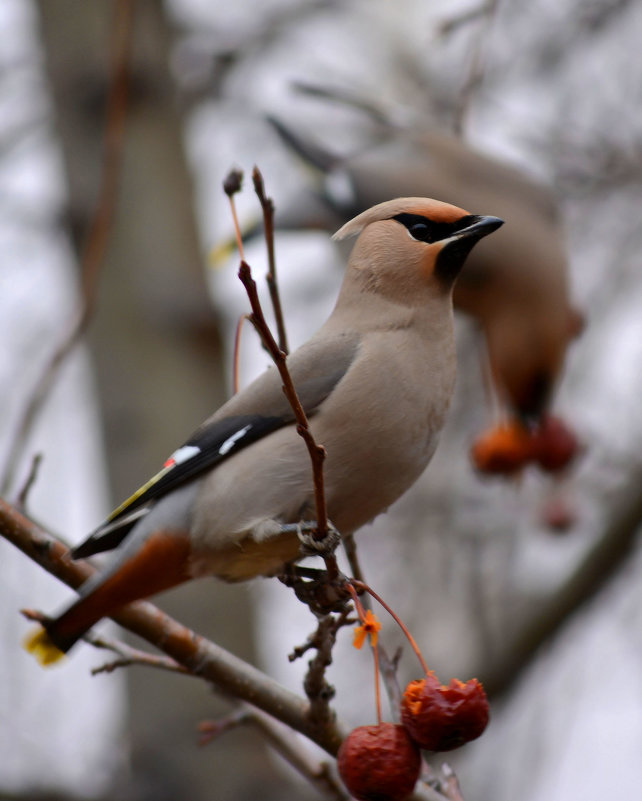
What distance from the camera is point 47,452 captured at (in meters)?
6.12

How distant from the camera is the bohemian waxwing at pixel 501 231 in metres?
3.80

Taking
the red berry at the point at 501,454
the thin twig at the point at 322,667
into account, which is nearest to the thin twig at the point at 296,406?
the thin twig at the point at 322,667

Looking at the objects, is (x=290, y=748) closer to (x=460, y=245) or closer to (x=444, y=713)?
(x=444, y=713)

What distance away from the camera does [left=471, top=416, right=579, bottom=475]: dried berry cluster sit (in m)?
3.87

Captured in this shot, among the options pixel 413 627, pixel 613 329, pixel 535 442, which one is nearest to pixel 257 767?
pixel 535 442

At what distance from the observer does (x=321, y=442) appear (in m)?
2.24

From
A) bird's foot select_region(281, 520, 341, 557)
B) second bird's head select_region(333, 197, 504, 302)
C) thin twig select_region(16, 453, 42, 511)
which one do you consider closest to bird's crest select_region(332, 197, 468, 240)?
second bird's head select_region(333, 197, 504, 302)

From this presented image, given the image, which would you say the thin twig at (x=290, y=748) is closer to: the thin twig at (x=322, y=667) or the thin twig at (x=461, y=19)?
the thin twig at (x=322, y=667)

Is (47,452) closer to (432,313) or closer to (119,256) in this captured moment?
(119,256)

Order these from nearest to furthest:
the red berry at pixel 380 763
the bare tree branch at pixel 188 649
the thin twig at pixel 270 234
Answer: the thin twig at pixel 270 234, the red berry at pixel 380 763, the bare tree branch at pixel 188 649

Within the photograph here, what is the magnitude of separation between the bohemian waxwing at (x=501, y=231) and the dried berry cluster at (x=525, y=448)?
105 mm

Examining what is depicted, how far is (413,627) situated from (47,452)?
7.34ft

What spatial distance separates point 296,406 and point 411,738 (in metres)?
0.67

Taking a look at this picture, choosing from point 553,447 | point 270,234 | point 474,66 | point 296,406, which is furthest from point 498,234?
point 296,406
